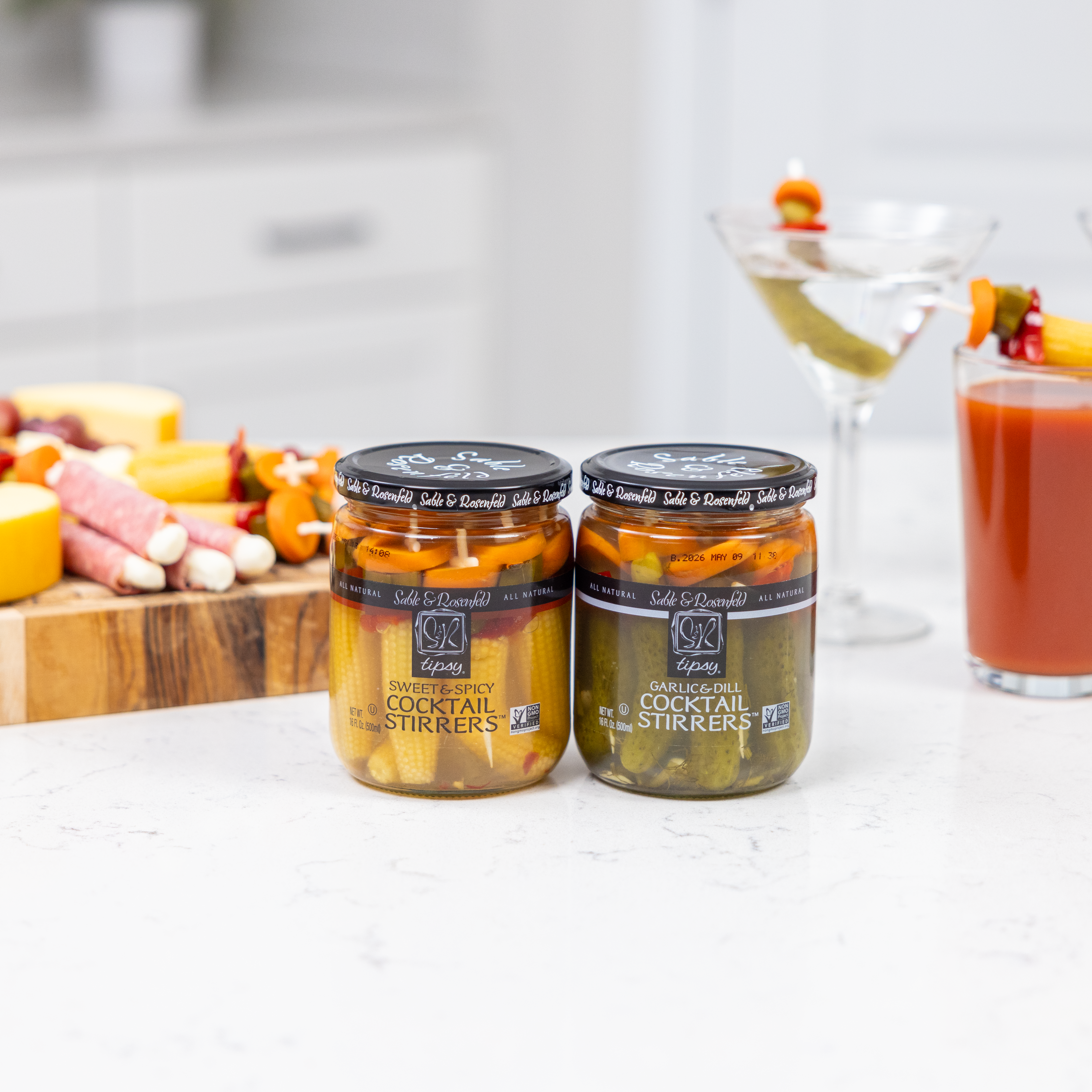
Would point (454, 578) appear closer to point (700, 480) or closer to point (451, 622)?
point (451, 622)

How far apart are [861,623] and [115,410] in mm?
610

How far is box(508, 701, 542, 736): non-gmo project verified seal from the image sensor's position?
2.44ft

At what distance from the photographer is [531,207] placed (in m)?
3.02

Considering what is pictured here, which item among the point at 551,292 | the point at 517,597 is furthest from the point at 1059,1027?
the point at 551,292

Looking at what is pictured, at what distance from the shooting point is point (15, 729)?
88 centimetres

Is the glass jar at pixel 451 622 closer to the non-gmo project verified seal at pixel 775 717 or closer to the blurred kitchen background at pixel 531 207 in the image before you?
the non-gmo project verified seal at pixel 775 717

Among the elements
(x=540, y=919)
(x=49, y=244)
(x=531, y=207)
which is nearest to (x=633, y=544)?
(x=540, y=919)

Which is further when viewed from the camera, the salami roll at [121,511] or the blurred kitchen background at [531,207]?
the blurred kitchen background at [531,207]

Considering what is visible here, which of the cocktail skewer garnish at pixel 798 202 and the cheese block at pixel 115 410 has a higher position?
the cocktail skewer garnish at pixel 798 202

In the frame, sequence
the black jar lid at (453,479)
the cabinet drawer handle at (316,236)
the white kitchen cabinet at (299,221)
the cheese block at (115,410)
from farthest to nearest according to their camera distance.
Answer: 1. the cabinet drawer handle at (316,236)
2. the white kitchen cabinet at (299,221)
3. the cheese block at (115,410)
4. the black jar lid at (453,479)

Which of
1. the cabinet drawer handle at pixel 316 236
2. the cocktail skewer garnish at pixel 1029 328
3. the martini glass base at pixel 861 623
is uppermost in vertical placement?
the cabinet drawer handle at pixel 316 236

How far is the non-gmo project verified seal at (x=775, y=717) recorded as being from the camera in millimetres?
748

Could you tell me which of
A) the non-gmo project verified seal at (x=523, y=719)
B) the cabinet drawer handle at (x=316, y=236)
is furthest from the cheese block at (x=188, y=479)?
the cabinet drawer handle at (x=316, y=236)

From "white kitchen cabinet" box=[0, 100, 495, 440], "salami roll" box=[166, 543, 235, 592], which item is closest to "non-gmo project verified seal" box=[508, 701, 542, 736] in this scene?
"salami roll" box=[166, 543, 235, 592]
